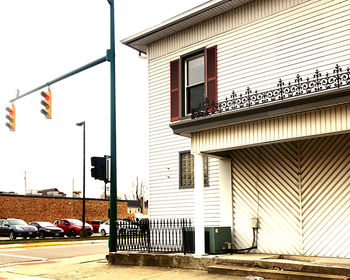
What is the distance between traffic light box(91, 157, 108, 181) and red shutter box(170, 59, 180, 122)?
2.85 metres

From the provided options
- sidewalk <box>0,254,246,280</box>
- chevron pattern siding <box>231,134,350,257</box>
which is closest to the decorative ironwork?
chevron pattern siding <box>231,134,350,257</box>

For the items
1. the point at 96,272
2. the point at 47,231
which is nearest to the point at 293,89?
the point at 96,272

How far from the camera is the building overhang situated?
9.62 meters

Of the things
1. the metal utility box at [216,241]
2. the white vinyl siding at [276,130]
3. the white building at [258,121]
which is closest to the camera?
the white vinyl siding at [276,130]

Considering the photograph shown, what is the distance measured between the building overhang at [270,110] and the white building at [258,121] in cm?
2

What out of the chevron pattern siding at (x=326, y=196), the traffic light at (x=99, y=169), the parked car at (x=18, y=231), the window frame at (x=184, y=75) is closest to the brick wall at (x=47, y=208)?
the parked car at (x=18, y=231)

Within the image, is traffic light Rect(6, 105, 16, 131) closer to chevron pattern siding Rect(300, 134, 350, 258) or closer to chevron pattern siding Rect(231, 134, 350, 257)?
chevron pattern siding Rect(231, 134, 350, 257)

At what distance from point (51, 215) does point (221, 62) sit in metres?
44.0

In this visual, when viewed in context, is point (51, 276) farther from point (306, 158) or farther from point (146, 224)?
point (306, 158)

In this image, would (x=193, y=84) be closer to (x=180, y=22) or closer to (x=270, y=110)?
(x=180, y=22)

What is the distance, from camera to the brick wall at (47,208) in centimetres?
5100

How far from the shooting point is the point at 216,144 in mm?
12039

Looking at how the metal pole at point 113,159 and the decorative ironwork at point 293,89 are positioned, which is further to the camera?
the metal pole at point 113,159

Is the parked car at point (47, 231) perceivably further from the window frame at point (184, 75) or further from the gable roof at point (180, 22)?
the window frame at point (184, 75)
